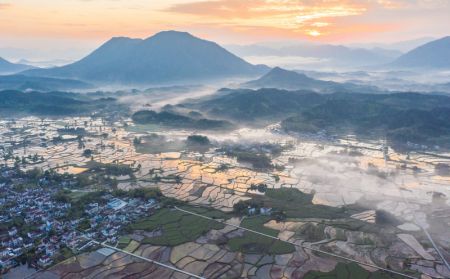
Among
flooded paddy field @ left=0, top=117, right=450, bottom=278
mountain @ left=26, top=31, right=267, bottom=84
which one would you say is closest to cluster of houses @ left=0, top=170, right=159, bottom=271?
flooded paddy field @ left=0, top=117, right=450, bottom=278

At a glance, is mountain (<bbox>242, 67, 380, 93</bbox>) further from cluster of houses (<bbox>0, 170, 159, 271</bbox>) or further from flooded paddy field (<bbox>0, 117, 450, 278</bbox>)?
cluster of houses (<bbox>0, 170, 159, 271</bbox>)

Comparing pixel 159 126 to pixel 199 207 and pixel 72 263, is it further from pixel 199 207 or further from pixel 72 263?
pixel 72 263

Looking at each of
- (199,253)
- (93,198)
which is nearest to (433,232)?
(199,253)

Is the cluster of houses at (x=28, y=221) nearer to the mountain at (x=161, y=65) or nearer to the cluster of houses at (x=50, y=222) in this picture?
the cluster of houses at (x=50, y=222)

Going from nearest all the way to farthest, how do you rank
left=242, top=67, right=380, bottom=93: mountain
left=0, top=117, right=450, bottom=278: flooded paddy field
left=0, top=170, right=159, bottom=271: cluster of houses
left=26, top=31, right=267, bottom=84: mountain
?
left=0, top=117, right=450, bottom=278: flooded paddy field → left=0, top=170, right=159, bottom=271: cluster of houses → left=242, top=67, right=380, bottom=93: mountain → left=26, top=31, right=267, bottom=84: mountain

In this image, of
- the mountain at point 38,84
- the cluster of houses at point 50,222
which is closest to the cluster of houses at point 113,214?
the cluster of houses at point 50,222

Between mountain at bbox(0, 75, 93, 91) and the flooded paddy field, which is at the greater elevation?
mountain at bbox(0, 75, 93, 91)
